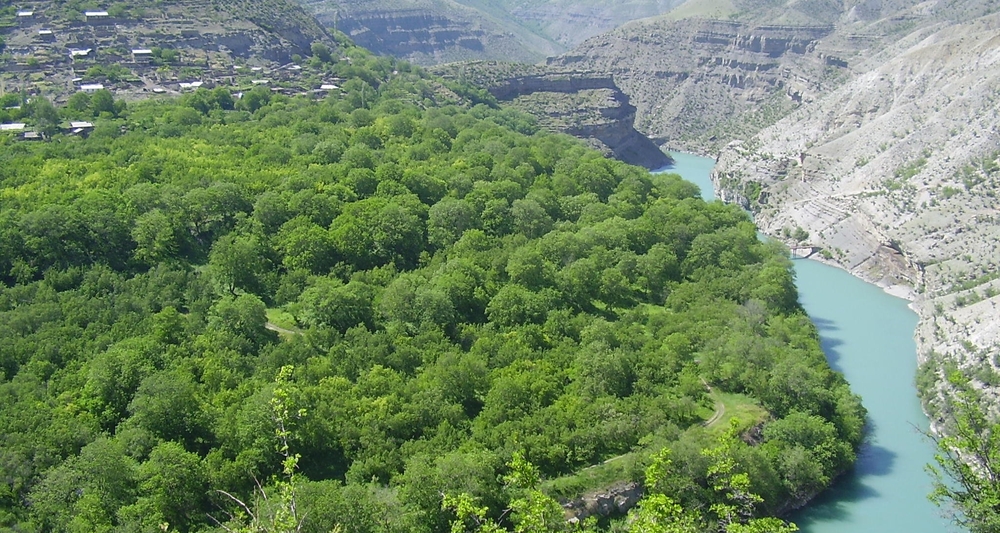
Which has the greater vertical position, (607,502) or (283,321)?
(607,502)

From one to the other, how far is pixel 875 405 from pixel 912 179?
33671 millimetres

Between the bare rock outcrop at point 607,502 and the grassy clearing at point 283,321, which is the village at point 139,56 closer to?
the grassy clearing at point 283,321

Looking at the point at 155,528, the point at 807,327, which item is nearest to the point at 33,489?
the point at 155,528

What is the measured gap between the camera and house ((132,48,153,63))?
8788cm

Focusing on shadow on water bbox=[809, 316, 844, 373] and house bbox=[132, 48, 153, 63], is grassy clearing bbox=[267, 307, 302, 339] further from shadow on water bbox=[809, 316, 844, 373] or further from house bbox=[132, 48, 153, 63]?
house bbox=[132, 48, 153, 63]

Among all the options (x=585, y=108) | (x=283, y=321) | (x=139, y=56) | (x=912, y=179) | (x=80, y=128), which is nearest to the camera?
(x=283, y=321)

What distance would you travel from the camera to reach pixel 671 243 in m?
61.6

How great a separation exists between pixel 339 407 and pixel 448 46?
543 ft

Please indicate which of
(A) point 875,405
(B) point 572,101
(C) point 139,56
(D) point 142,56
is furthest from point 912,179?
(C) point 139,56

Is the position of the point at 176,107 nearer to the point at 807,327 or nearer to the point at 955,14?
the point at 807,327

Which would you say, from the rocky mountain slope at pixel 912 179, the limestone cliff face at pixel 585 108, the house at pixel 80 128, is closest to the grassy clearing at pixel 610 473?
the rocky mountain slope at pixel 912 179

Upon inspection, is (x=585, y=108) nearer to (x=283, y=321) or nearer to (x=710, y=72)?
(x=710, y=72)

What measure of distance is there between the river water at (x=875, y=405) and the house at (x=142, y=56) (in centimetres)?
7019

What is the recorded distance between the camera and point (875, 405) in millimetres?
49969
